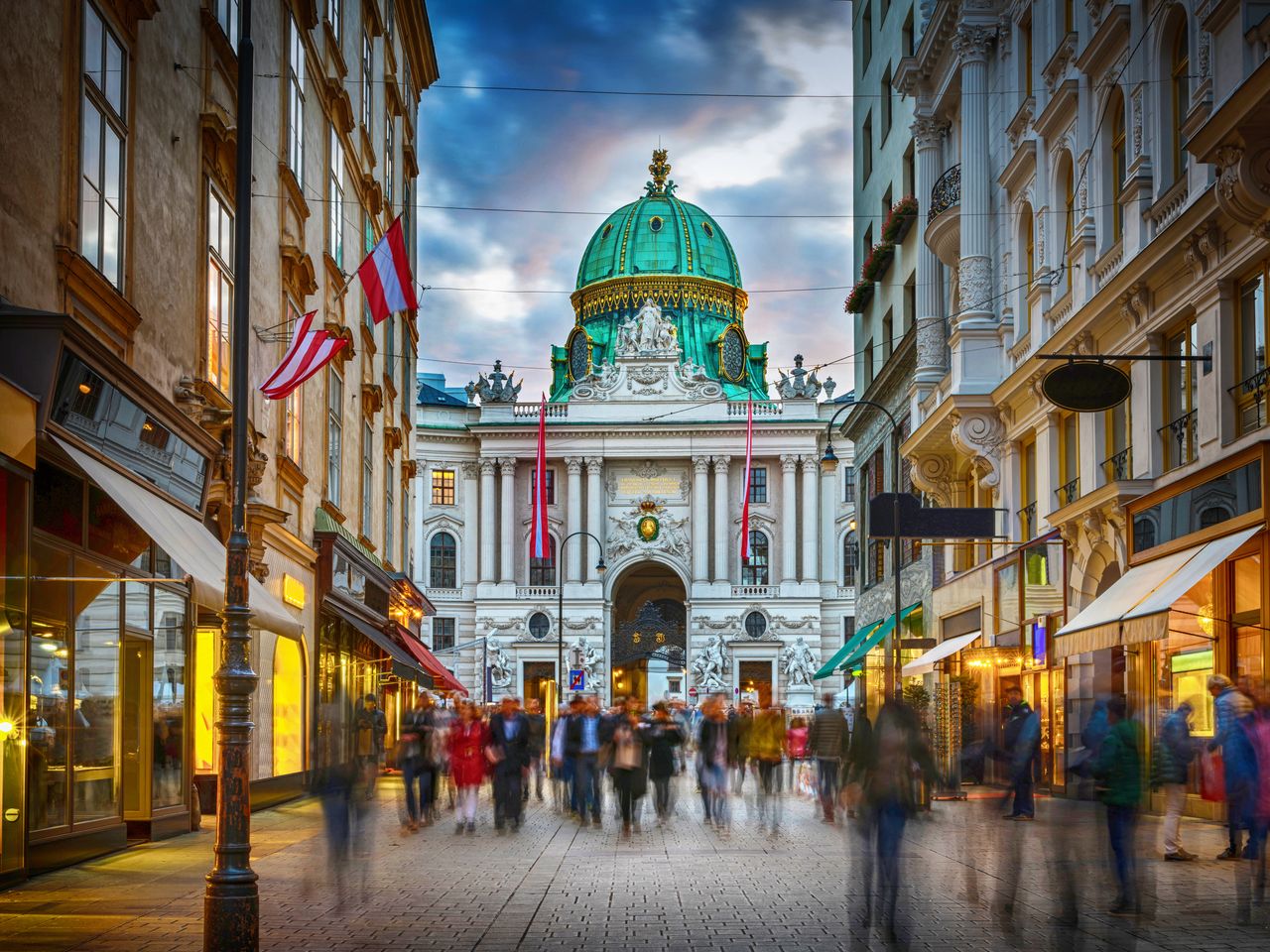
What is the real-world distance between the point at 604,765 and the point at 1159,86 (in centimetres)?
1225

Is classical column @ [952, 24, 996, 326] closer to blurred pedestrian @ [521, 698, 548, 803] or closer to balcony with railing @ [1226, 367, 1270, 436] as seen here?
blurred pedestrian @ [521, 698, 548, 803]

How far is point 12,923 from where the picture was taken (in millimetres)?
11617

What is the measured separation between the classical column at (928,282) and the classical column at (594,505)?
52.3 metres

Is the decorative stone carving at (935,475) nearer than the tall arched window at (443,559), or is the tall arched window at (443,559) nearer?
the decorative stone carving at (935,475)

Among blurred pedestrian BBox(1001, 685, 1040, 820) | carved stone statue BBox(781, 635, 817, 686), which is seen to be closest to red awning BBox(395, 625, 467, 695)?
blurred pedestrian BBox(1001, 685, 1040, 820)

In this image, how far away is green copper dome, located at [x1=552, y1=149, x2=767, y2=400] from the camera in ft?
314

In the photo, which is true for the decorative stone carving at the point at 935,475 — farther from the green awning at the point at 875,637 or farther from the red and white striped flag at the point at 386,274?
the red and white striped flag at the point at 386,274

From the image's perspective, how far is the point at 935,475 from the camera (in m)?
36.7

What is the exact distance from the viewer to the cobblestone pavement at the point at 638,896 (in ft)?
36.8

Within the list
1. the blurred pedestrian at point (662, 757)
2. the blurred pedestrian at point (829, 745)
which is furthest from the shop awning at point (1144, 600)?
the blurred pedestrian at point (662, 757)

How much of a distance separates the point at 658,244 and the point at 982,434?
6618 centimetres

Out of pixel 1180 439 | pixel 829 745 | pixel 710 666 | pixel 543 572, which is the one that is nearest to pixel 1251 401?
pixel 1180 439

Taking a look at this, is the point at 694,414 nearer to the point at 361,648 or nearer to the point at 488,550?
the point at 488,550

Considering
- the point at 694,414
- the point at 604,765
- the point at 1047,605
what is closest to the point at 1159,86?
the point at 1047,605
